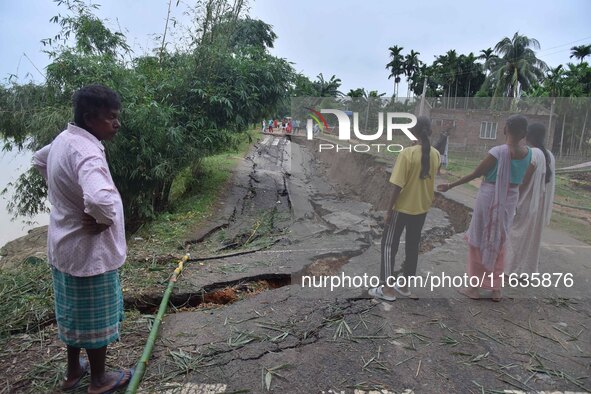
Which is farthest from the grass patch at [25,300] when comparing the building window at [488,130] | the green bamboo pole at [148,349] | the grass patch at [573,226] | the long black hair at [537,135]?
the grass patch at [573,226]

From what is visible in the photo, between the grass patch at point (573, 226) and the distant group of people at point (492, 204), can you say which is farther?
the grass patch at point (573, 226)

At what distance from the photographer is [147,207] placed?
8.13 m

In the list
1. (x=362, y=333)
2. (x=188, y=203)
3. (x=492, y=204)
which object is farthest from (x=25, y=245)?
(x=492, y=204)

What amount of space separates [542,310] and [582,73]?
24.2 meters

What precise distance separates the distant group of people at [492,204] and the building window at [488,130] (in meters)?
0.20

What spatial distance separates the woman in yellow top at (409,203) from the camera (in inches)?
142

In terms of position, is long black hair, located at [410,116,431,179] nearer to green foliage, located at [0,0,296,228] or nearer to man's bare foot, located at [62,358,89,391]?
man's bare foot, located at [62,358,89,391]

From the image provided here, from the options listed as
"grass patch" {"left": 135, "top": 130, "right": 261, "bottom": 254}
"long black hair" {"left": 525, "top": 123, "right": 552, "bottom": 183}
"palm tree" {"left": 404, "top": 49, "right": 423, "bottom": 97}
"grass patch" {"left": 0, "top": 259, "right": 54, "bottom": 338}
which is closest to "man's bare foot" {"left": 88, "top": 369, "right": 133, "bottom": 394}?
"grass patch" {"left": 0, "top": 259, "right": 54, "bottom": 338}

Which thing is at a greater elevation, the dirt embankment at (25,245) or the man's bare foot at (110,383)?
the man's bare foot at (110,383)

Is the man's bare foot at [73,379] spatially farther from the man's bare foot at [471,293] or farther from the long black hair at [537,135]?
the long black hair at [537,135]

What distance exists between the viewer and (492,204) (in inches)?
148

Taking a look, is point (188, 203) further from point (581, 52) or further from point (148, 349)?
point (581, 52)

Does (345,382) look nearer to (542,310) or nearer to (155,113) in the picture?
(542,310)

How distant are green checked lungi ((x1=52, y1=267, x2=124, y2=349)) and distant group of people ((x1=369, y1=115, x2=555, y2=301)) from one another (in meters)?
2.38
